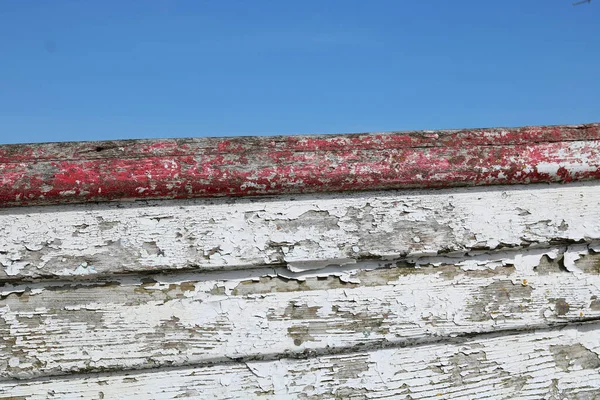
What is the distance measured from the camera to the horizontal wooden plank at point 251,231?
1603mm

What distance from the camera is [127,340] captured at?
164 centimetres

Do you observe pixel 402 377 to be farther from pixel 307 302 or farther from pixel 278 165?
pixel 278 165

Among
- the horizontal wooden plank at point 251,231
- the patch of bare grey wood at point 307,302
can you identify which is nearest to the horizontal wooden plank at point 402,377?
the patch of bare grey wood at point 307,302

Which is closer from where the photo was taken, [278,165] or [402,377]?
[278,165]

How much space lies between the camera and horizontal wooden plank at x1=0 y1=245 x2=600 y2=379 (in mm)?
1627

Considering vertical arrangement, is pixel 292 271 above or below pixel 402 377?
above

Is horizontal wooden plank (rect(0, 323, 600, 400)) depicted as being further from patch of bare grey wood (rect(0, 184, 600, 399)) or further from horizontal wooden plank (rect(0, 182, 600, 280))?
horizontal wooden plank (rect(0, 182, 600, 280))

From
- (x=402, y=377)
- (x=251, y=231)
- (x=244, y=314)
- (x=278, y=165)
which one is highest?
(x=278, y=165)

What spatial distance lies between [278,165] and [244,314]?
1.30ft

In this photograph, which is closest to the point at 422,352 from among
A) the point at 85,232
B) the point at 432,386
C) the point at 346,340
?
the point at 432,386

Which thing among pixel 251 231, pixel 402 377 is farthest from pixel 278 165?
pixel 402 377

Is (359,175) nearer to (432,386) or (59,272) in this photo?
(432,386)

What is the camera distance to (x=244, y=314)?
1.67 m

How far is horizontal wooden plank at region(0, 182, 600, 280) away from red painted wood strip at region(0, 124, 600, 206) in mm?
39
